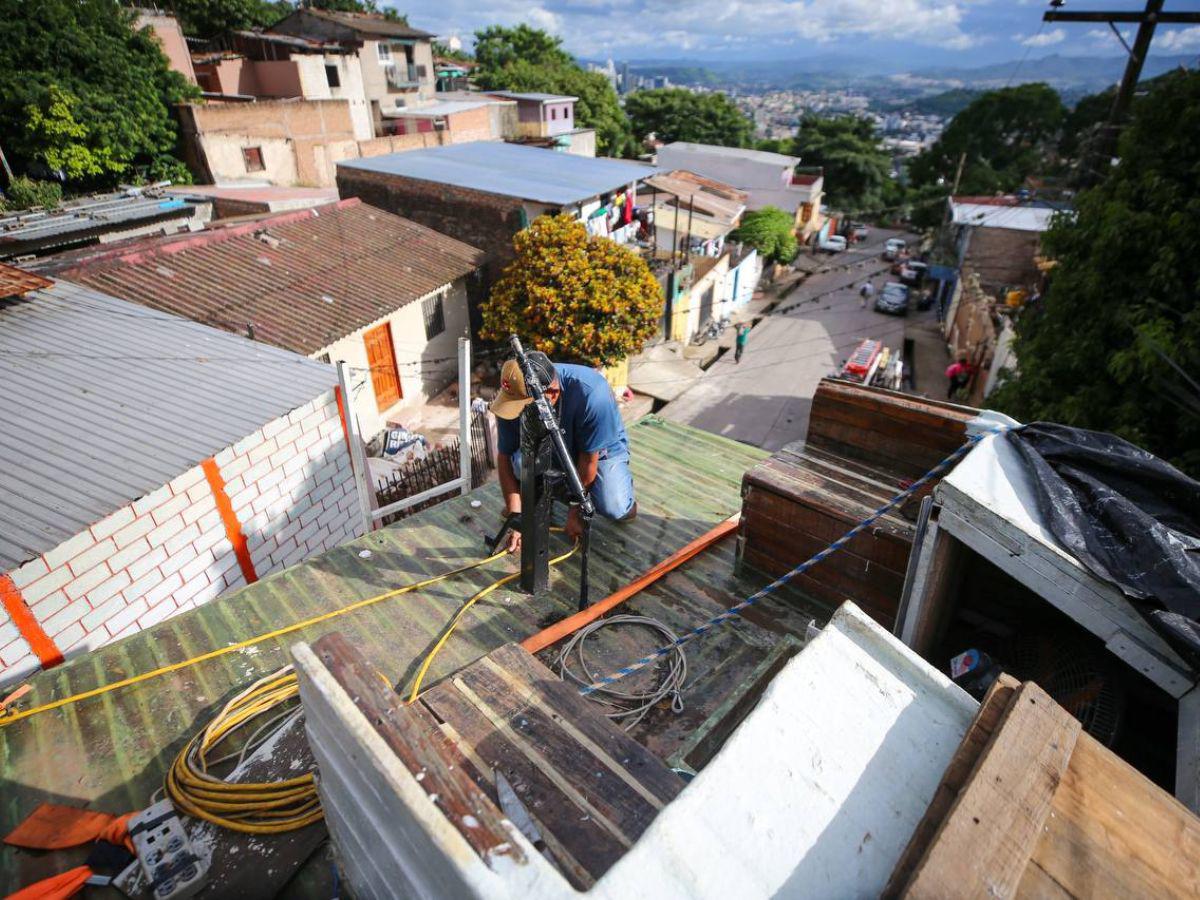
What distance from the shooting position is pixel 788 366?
24.6m

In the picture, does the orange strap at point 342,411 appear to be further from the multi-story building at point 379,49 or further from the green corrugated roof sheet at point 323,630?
the multi-story building at point 379,49

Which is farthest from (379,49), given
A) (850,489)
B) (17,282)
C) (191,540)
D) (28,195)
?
(850,489)

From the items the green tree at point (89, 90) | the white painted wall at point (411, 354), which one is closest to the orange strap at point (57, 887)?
the white painted wall at point (411, 354)

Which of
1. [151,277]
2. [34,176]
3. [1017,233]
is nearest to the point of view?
[151,277]

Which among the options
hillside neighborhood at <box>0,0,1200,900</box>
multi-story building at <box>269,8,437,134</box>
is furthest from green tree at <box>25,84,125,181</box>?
multi-story building at <box>269,8,437,134</box>

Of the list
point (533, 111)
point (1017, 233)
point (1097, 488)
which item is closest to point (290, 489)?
point (1097, 488)

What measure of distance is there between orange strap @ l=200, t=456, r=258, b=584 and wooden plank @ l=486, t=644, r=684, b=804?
4607 millimetres

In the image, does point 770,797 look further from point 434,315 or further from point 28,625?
point 434,315

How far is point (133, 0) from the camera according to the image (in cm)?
2930

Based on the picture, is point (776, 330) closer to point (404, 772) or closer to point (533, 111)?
point (533, 111)

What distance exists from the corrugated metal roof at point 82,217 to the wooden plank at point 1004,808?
1741cm

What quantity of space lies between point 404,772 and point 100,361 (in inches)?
312

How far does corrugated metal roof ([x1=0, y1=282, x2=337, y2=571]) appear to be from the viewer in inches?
200

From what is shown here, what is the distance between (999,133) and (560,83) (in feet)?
143
